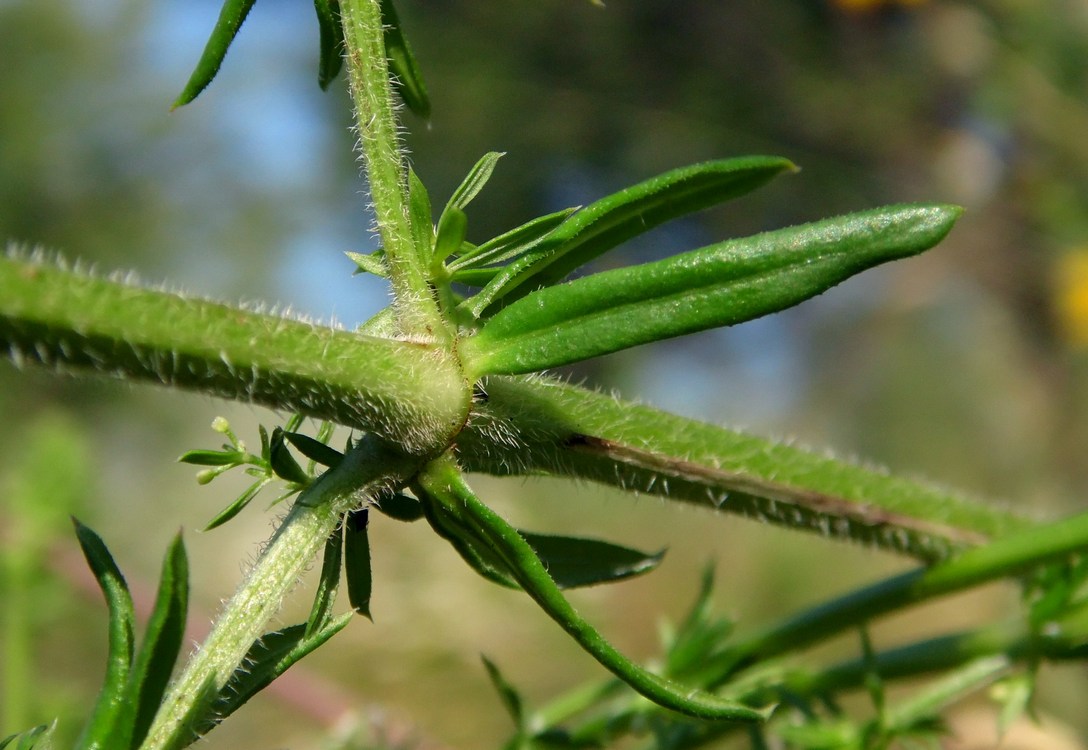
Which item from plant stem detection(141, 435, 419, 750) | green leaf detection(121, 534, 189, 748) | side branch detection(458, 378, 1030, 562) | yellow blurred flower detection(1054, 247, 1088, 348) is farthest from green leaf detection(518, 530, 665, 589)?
yellow blurred flower detection(1054, 247, 1088, 348)

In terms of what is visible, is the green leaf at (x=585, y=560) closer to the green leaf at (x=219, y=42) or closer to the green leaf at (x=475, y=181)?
the green leaf at (x=475, y=181)

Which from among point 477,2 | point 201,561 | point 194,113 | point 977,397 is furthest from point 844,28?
point 194,113

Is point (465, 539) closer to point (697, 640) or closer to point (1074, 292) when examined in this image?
point (697, 640)

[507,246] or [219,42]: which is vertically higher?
[219,42]

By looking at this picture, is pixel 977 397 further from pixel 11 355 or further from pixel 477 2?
pixel 11 355

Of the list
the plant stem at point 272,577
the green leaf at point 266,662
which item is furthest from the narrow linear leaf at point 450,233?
the green leaf at point 266,662

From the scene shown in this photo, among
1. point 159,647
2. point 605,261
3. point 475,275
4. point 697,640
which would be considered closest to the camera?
point 159,647

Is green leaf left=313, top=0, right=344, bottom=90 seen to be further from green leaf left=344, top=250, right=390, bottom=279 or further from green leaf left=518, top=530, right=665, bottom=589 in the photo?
green leaf left=518, top=530, right=665, bottom=589

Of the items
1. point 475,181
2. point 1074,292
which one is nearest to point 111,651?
point 475,181
